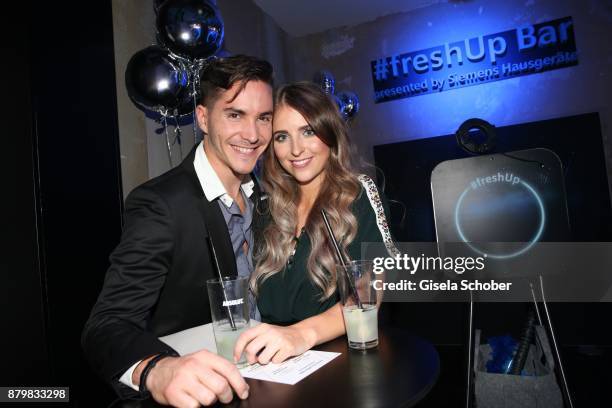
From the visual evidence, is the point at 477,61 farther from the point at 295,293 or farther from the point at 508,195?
the point at 295,293

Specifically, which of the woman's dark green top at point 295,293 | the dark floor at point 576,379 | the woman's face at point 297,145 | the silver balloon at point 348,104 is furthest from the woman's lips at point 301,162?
the silver balloon at point 348,104

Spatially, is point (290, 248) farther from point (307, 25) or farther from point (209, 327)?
point (307, 25)

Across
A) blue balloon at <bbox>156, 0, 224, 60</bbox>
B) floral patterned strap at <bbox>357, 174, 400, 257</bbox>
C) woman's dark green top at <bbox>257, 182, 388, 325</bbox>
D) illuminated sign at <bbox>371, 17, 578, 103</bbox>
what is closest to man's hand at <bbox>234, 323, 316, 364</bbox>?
woman's dark green top at <bbox>257, 182, 388, 325</bbox>

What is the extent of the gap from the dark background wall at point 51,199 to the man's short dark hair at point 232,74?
2.33ft

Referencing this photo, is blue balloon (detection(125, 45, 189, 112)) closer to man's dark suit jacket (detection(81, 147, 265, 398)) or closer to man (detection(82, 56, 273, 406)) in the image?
man (detection(82, 56, 273, 406))

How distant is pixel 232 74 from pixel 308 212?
67cm

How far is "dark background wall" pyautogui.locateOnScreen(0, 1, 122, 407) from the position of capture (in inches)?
72.0

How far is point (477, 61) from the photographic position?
15.3 ft

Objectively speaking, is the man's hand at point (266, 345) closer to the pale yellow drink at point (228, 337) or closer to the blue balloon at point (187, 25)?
the pale yellow drink at point (228, 337)

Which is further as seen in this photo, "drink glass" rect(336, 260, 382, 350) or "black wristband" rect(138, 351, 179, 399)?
"drink glass" rect(336, 260, 382, 350)

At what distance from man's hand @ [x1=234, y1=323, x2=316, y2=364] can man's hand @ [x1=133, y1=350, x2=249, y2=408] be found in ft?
0.48

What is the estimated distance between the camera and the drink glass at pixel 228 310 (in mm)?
997

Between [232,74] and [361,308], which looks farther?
[232,74]

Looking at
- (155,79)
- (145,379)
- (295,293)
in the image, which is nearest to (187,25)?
(155,79)
